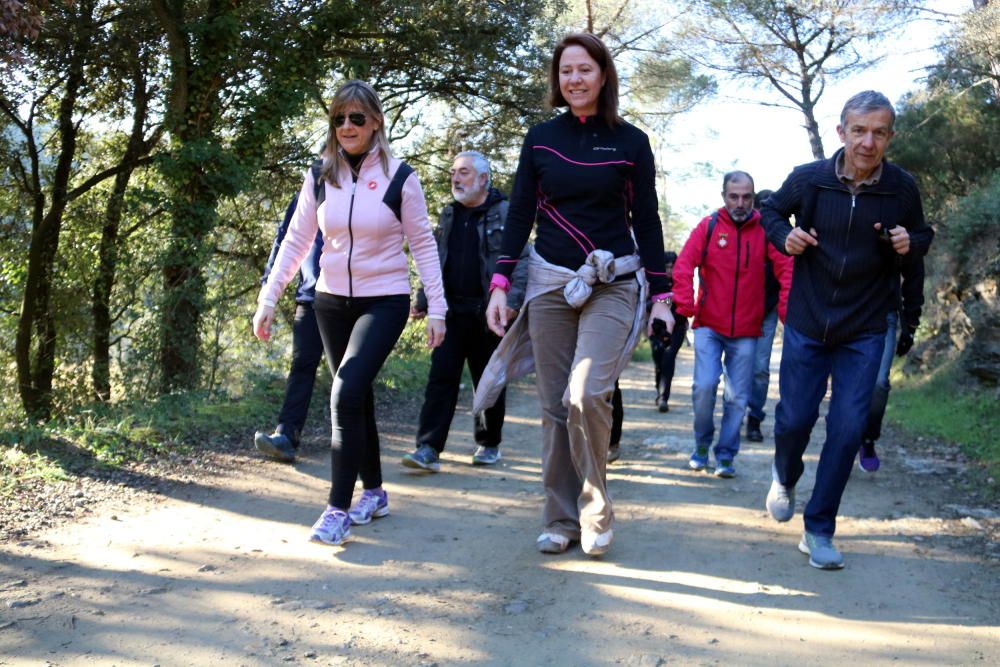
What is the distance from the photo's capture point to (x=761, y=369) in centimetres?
813

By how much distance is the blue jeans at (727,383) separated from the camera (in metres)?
6.75

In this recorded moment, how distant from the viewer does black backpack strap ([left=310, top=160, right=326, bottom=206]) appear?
4.90 m

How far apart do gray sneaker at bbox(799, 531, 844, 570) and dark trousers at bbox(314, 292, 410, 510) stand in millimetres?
2352

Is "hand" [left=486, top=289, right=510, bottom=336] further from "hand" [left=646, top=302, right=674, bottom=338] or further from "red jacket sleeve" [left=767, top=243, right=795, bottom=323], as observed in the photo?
"red jacket sleeve" [left=767, top=243, right=795, bottom=323]

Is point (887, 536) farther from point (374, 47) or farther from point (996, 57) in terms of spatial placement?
point (996, 57)

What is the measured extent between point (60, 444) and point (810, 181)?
5115mm

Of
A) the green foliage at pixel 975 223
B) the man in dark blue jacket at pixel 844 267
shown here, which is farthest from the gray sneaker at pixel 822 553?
the green foliage at pixel 975 223

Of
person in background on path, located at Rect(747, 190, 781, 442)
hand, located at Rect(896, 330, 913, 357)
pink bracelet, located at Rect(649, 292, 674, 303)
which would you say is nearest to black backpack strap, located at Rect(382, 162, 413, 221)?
pink bracelet, located at Rect(649, 292, 674, 303)

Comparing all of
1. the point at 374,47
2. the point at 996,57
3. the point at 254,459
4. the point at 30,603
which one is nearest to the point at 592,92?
the point at 30,603

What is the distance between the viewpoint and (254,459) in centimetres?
678

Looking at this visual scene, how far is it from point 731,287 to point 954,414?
175 inches

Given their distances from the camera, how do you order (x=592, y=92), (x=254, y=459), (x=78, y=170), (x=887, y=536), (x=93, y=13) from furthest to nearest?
(x=78, y=170)
(x=93, y=13)
(x=254, y=459)
(x=887, y=536)
(x=592, y=92)

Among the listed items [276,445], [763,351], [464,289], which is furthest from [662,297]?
[763,351]

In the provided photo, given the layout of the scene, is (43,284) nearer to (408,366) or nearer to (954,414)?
(408,366)
